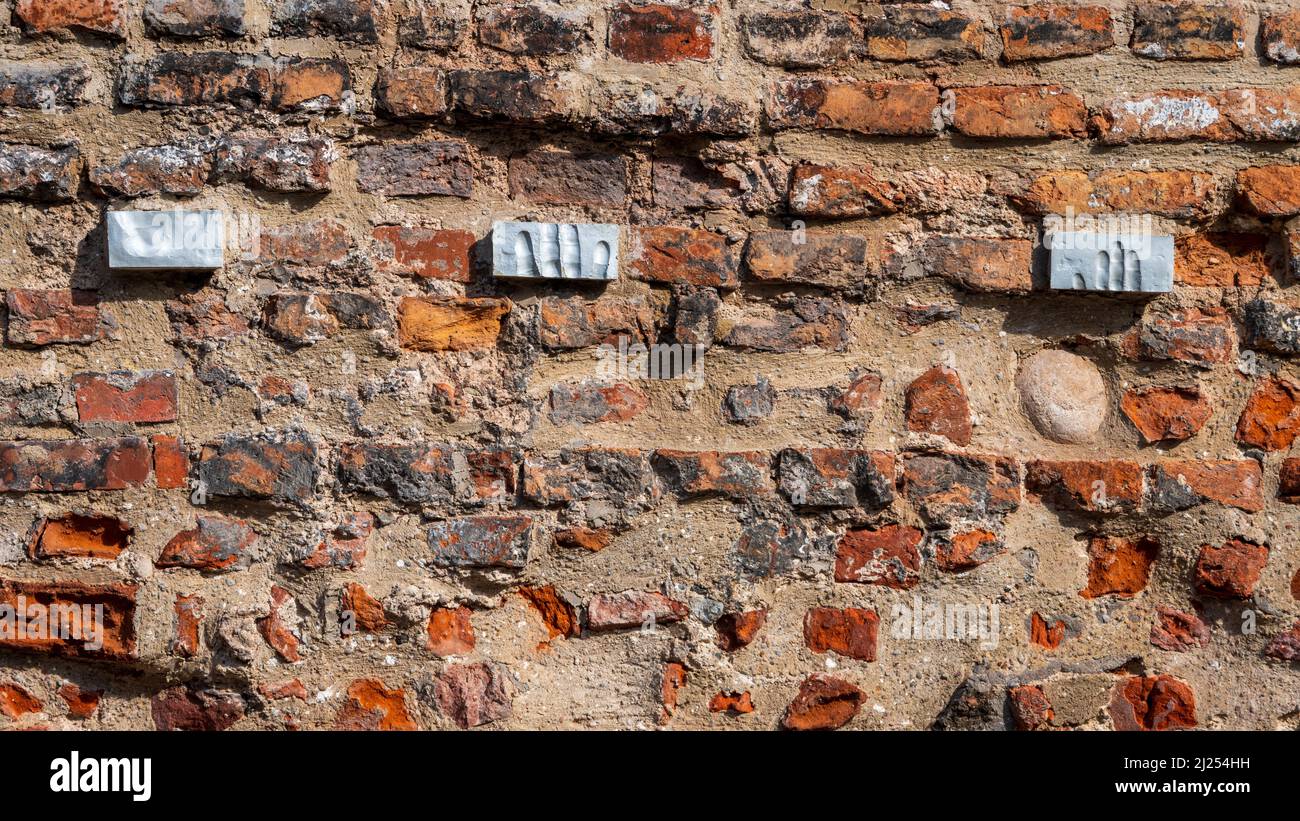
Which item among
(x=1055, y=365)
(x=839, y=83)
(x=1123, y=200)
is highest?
(x=839, y=83)

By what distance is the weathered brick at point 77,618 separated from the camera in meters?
1.47

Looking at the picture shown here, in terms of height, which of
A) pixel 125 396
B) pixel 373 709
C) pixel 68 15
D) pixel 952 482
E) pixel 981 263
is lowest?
pixel 373 709

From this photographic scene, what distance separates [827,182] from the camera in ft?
4.99

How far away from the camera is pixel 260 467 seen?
4.86 feet

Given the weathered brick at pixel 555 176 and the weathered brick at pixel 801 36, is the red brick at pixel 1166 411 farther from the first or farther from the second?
the weathered brick at pixel 555 176

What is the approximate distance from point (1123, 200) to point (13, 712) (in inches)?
70.9

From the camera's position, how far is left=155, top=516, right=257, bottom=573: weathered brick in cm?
148

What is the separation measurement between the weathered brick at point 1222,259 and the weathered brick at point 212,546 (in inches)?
56.7

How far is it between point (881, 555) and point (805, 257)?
1.50 ft

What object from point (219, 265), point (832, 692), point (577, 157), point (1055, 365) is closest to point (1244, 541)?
point (1055, 365)

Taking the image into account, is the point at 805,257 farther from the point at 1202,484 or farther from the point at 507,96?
the point at 1202,484

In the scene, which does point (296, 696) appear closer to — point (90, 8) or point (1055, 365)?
point (90, 8)

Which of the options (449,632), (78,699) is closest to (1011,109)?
(449,632)

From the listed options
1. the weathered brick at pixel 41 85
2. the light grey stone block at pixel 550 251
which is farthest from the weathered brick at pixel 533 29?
the weathered brick at pixel 41 85
